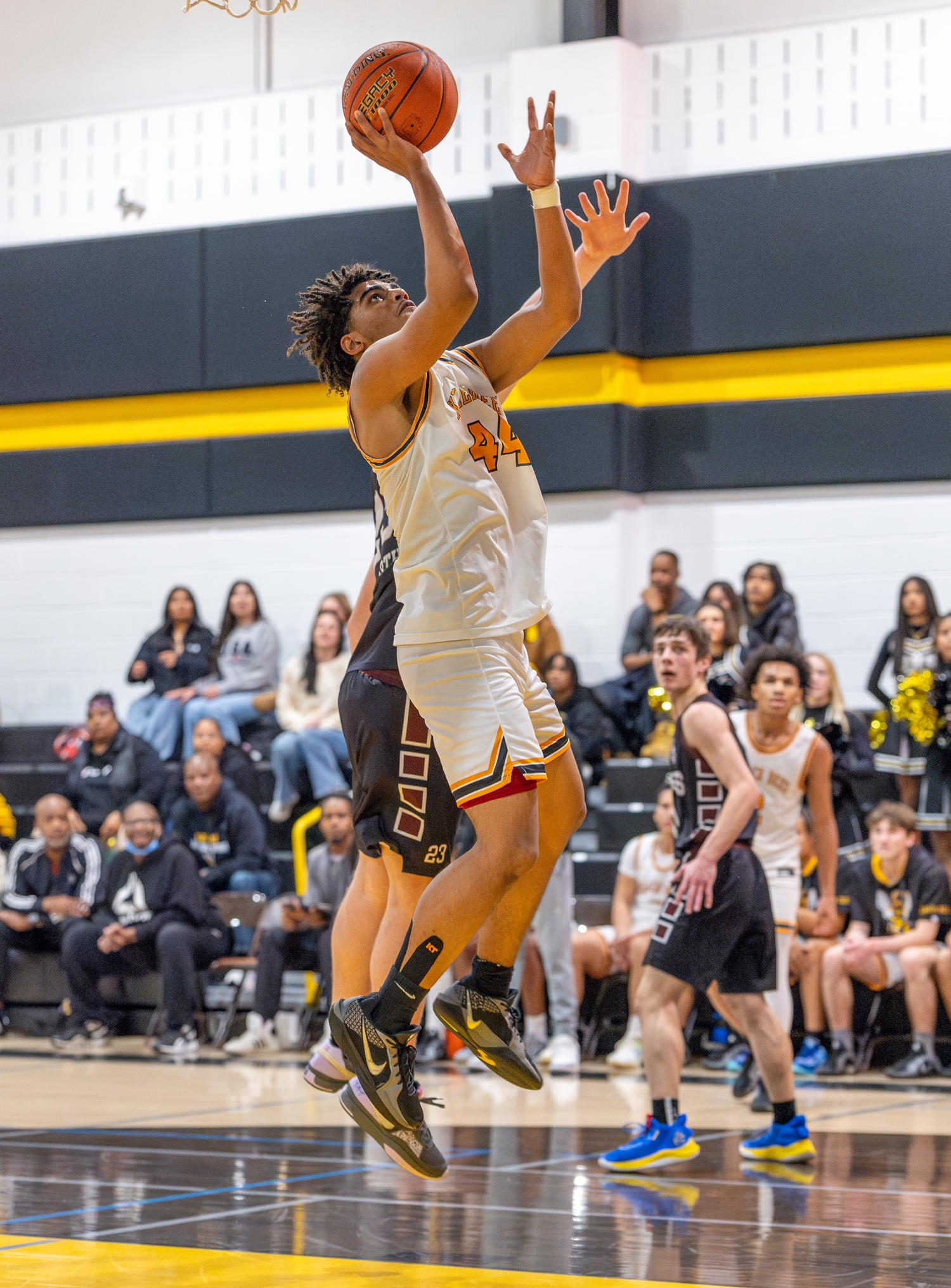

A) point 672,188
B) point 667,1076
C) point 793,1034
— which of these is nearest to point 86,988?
point 793,1034

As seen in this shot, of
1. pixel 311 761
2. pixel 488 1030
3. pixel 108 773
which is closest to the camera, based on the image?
pixel 488 1030

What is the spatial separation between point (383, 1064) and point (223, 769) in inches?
279

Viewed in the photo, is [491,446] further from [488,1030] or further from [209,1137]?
[209,1137]

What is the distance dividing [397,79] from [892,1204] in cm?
359

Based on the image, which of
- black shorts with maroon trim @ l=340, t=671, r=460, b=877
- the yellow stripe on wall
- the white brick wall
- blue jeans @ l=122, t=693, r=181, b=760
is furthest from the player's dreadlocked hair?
blue jeans @ l=122, t=693, r=181, b=760

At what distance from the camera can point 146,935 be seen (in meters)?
9.71

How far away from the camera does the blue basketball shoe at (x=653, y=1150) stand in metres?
5.97

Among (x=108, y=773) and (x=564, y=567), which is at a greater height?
(x=564, y=567)

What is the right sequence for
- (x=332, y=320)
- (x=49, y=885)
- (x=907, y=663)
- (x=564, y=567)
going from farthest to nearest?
(x=564, y=567)
(x=49, y=885)
(x=907, y=663)
(x=332, y=320)

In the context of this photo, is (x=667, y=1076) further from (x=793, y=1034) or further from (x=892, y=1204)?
(x=793, y=1034)

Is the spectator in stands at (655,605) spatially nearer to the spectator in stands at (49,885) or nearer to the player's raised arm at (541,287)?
the spectator in stands at (49,885)

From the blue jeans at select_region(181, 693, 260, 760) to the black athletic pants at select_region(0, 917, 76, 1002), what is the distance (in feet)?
5.17

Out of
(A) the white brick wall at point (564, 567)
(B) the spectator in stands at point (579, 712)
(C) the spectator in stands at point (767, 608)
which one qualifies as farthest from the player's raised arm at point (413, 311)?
(A) the white brick wall at point (564, 567)

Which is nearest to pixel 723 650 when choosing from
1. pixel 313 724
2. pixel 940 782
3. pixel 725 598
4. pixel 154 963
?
pixel 725 598
